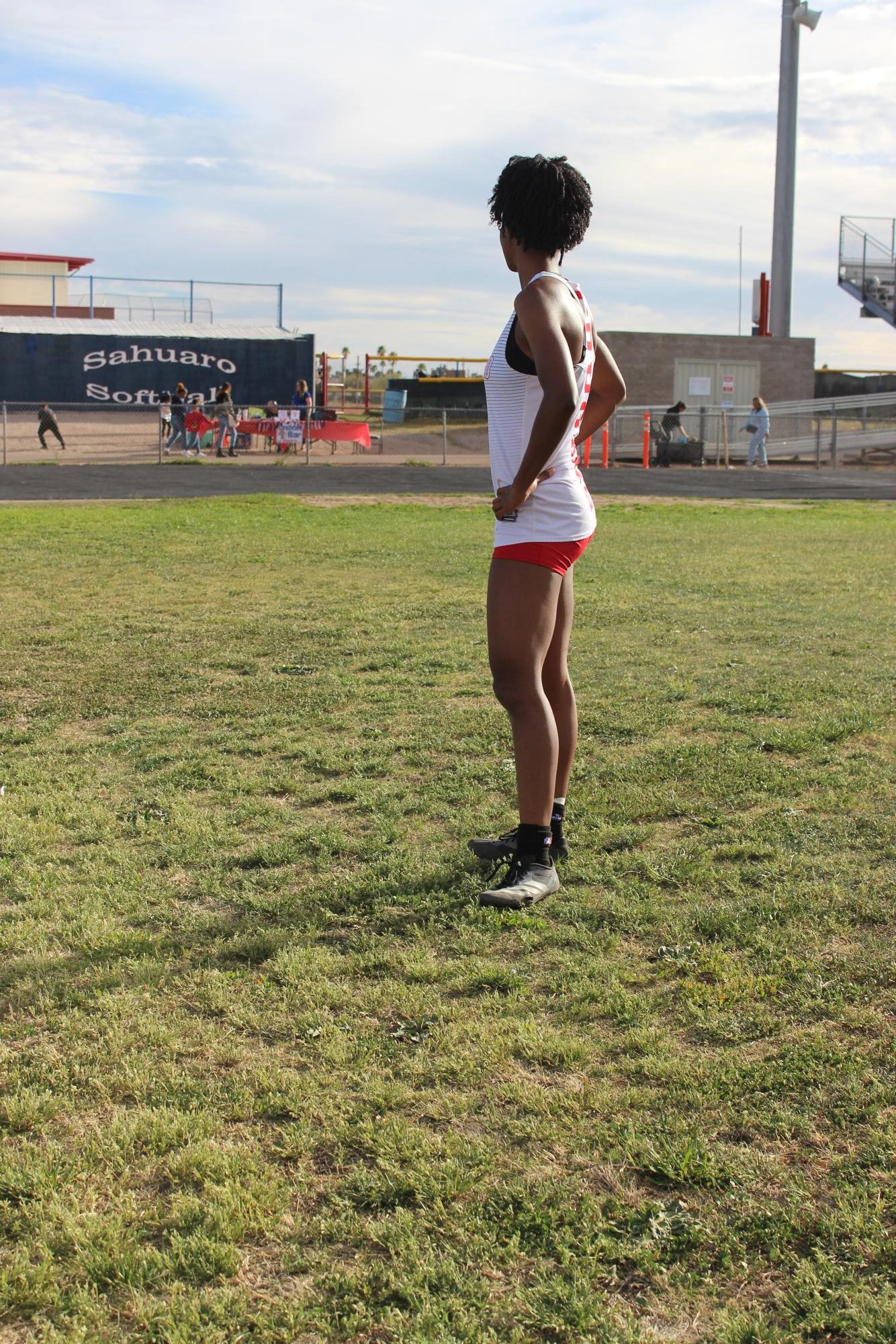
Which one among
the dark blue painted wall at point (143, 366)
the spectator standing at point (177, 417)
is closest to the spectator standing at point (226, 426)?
the spectator standing at point (177, 417)

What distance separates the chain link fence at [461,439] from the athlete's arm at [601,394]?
25.6 m

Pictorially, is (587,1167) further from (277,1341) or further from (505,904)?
(505,904)

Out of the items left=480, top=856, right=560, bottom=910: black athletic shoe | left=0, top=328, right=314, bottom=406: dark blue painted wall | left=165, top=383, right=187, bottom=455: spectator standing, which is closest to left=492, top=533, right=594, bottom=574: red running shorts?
left=480, top=856, right=560, bottom=910: black athletic shoe

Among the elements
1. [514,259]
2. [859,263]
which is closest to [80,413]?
[859,263]

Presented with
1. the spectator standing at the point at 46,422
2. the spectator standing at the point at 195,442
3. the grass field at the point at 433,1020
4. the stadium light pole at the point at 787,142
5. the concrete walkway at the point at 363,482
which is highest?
the stadium light pole at the point at 787,142

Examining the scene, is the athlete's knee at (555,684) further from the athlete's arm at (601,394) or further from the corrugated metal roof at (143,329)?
the corrugated metal roof at (143,329)

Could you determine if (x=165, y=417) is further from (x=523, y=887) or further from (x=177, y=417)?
(x=523, y=887)

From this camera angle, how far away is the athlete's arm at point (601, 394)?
12.8ft

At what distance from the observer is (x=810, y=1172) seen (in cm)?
218

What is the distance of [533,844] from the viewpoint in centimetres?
360

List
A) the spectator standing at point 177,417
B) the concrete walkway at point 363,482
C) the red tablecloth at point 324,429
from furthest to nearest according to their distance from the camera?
1. the red tablecloth at point 324,429
2. the spectator standing at point 177,417
3. the concrete walkway at point 363,482

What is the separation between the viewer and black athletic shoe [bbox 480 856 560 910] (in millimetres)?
3410

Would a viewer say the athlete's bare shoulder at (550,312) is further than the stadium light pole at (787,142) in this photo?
No

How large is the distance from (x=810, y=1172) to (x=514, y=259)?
2650mm
